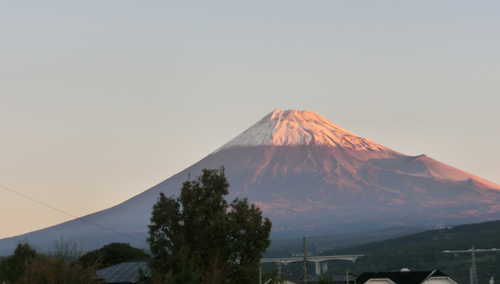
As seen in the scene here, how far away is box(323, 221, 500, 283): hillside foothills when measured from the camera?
11875cm

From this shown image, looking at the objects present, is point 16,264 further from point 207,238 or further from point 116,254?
point 116,254

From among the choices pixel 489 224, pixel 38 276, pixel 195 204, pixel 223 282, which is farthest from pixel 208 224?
pixel 489 224

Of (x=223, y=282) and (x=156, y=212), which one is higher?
(x=156, y=212)

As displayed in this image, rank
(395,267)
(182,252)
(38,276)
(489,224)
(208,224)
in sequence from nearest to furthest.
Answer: (38,276)
(182,252)
(208,224)
(395,267)
(489,224)

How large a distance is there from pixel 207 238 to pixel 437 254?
356 feet

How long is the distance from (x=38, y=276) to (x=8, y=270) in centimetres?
1564

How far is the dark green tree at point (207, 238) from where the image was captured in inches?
1478

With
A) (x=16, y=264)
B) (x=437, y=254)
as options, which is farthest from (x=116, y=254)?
(x=437, y=254)

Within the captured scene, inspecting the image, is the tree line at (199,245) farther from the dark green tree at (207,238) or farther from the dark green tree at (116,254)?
the dark green tree at (116,254)

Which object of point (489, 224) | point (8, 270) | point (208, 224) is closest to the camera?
point (208, 224)

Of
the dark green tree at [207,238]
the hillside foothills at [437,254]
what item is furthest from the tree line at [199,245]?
the hillside foothills at [437,254]

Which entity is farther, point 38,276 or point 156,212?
point 156,212

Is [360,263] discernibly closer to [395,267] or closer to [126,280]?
[395,267]

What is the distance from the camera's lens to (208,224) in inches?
1597
